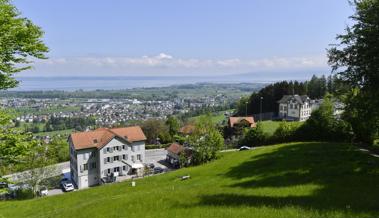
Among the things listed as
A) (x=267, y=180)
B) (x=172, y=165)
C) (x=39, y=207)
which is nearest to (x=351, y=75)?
(x=267, y=180)

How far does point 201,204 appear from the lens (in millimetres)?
14969

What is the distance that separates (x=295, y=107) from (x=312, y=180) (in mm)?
82902

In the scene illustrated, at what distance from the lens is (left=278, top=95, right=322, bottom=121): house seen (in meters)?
98.9

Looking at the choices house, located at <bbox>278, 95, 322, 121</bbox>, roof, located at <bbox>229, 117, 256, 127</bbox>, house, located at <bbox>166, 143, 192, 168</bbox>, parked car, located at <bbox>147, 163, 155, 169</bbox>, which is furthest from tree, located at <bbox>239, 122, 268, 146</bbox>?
house, located at <bbox>278, 95, 322, 121</bbox>

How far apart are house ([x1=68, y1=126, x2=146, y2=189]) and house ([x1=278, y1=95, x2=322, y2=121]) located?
193 feet

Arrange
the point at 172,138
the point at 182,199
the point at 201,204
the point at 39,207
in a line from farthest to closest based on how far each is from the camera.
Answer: the point at 172,138
the point at 39,207
the point at 182,199
the point at 201,204

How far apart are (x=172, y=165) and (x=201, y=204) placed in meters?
43.5

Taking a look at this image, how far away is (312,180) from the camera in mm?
20219

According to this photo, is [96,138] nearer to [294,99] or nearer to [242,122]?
[242,122]

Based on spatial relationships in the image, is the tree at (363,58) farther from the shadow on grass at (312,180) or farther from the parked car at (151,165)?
the parked car at (151,165)

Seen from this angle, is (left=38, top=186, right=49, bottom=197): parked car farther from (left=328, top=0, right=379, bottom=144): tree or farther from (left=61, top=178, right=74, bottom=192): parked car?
(left=328, top=0, right=379, bottom=144): tree

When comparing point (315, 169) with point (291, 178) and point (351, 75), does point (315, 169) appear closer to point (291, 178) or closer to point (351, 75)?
point (291, 178)

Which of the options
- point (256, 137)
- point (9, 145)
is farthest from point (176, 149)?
point (9, 145)

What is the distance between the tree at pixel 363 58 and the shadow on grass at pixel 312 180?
4.48 metres
